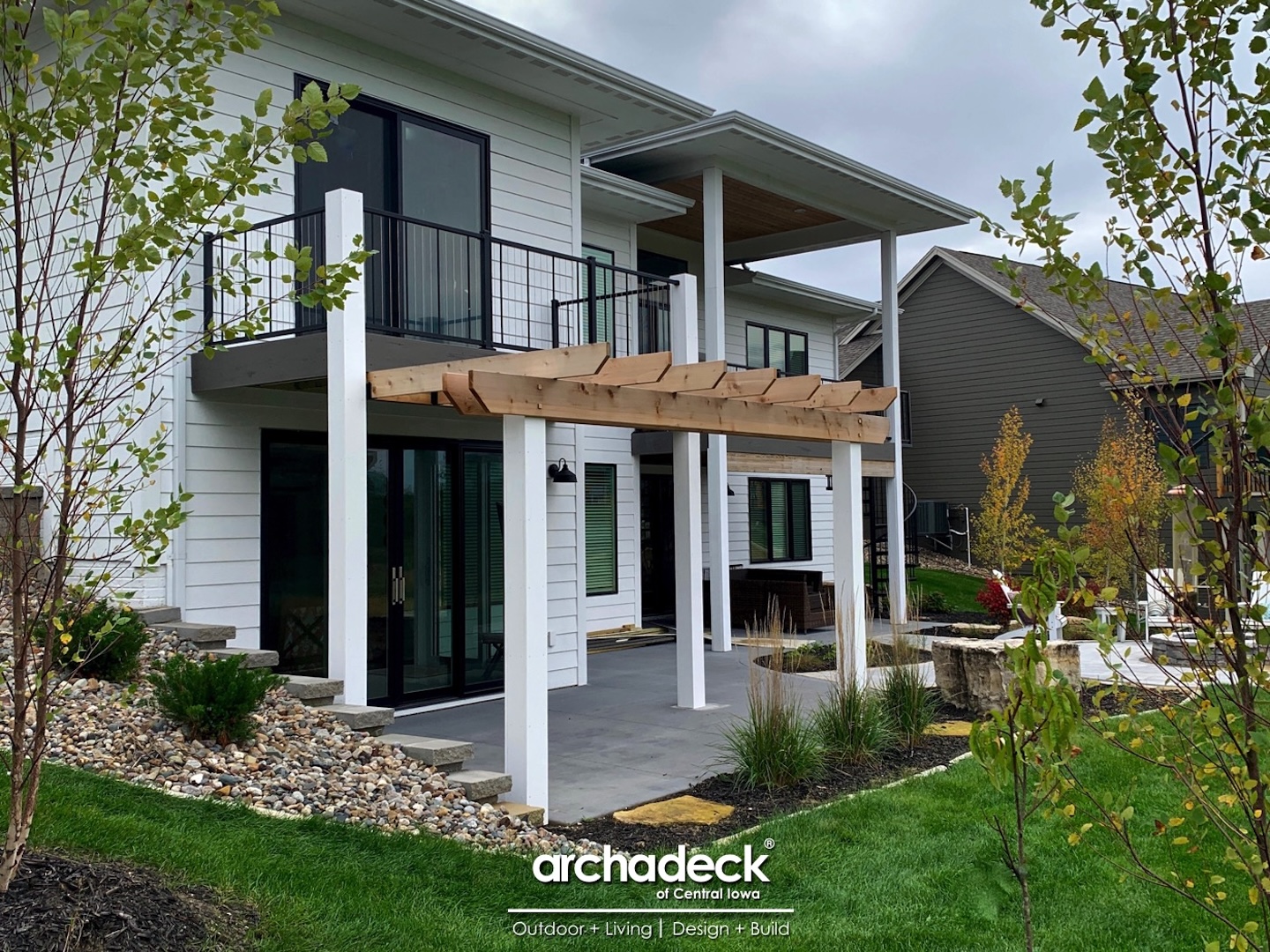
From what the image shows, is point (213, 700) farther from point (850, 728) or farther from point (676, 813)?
point (850, 728)

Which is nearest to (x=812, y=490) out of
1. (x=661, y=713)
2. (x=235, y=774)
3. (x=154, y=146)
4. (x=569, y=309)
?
(x=569, y=309)

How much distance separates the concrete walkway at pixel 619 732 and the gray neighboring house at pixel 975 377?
40.8 feet

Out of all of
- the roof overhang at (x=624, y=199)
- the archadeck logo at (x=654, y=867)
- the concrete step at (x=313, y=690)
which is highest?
the roof overhang at (x=624, y=199)

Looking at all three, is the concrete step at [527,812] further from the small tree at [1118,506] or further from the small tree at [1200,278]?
the small tree at [1118,506]

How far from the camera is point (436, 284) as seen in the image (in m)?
9.30

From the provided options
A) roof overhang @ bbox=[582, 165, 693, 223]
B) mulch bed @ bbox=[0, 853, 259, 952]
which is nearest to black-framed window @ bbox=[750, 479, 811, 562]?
roof overhang @ bbox=[582, 165, 693, 223]

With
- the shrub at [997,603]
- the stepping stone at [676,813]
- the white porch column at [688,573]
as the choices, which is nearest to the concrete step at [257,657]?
the stepping stone at [676,813]

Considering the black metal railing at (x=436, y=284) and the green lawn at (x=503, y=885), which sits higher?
the black metal railing at (x=436, y=284)

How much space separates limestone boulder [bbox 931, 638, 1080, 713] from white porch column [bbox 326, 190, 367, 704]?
459cm

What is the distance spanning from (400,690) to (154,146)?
6.54m

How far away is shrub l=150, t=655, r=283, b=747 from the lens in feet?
18.7

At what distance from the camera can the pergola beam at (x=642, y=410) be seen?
6102mm

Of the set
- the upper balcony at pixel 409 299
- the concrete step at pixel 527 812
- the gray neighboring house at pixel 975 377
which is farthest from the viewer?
the gray neighboring house at pixel 975 377

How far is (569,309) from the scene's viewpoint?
10.9 meters
